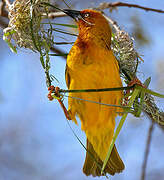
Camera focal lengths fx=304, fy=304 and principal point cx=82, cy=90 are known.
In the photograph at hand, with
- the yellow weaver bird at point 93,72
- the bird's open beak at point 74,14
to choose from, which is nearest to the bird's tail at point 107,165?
the yellow weaver bird at point 93,72

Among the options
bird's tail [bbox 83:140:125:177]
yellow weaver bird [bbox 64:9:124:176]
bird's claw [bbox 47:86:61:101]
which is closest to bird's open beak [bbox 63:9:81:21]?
yellow weaver bird [bbox 64:9:124:176]

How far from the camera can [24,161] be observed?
5.21 meters

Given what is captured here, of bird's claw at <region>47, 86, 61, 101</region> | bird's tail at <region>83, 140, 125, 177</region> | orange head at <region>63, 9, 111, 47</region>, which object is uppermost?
orange head at <region>63, 9, 111, 47</region>

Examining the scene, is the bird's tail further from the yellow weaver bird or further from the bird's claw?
Answer: the bird's claw

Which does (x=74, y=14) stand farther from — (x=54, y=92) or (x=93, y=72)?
(x=54, y=92)

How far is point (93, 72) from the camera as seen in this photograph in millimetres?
2031

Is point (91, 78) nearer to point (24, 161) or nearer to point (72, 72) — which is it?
point (72, 72)

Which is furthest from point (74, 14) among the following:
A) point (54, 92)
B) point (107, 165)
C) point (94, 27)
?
point (107, 165)

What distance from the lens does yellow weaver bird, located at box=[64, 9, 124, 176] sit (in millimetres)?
2039

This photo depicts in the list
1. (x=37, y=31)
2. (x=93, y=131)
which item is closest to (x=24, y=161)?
(x=93, y=131)

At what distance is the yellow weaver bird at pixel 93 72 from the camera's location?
2.04 meters

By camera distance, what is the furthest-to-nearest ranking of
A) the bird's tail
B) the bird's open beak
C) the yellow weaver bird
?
the bird's tail, the bird's open beak, the yellow weaver bird

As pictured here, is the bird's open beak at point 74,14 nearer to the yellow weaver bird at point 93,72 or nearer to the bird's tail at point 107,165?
the yellow weaver bird at point 93,72

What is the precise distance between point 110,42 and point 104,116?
1.75 feet
